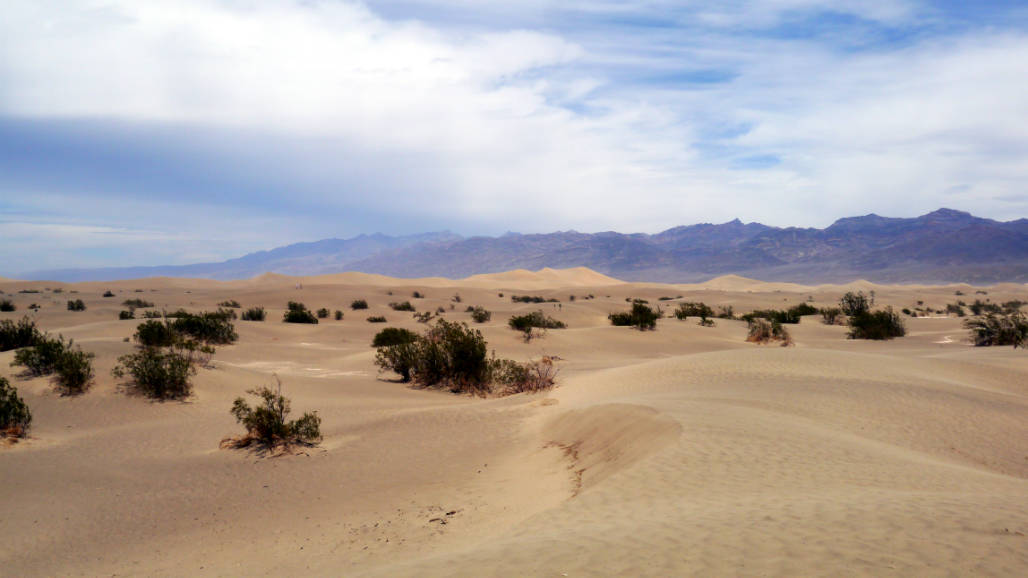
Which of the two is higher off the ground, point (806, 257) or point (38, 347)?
point (806, 257)

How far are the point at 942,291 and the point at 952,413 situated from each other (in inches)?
2758

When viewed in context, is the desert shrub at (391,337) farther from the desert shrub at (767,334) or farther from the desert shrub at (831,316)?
the desert shrub at (831,316)

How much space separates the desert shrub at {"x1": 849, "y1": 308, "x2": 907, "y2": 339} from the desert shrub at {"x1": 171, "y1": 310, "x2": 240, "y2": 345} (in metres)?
27.0

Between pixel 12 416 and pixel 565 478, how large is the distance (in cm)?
925

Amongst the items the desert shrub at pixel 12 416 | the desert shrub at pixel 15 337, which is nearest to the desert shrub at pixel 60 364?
the desert shrub at pixel 12 416

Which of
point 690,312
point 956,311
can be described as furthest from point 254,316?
point 956,311

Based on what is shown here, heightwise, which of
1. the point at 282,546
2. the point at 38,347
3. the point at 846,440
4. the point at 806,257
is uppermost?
the point at 806,257

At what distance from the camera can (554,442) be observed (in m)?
9.59

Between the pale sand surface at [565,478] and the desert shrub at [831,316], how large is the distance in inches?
690

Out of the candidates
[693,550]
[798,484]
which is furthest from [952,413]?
[693,550]

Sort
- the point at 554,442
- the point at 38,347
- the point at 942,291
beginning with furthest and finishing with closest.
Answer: the point at 942,291 < the point at 38,347 < the point at 554,442

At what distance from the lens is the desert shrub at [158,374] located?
1262 cm

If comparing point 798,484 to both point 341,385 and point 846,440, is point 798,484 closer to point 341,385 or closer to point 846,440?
point 846,440

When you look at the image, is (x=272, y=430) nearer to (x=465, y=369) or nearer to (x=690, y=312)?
(x=465, y=369)
